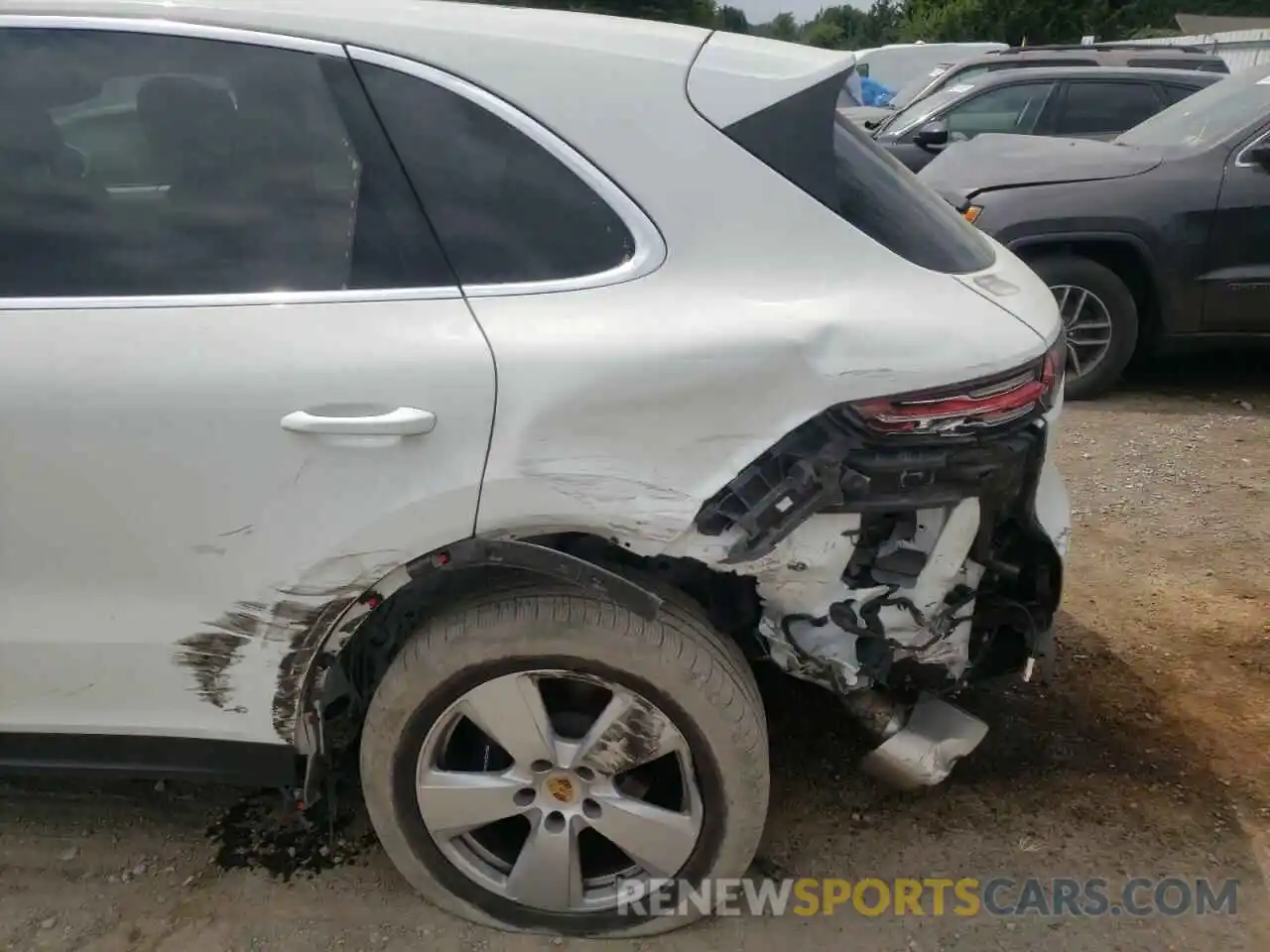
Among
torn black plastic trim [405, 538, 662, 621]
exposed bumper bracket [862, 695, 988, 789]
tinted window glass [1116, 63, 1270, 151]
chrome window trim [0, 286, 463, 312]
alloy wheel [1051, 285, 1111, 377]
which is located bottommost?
exposed bumper bracket [862, 695, 988, 789]

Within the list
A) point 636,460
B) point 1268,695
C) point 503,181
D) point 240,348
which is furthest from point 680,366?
point 1268,695

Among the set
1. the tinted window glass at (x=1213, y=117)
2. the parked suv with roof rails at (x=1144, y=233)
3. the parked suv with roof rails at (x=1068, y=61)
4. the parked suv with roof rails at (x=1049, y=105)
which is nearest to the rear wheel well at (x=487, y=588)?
the parked suv with roof rails at (x=1144, y=233)

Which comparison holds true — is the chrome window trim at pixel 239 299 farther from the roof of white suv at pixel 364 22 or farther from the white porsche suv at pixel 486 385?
the roof of white suv at pixel 364 22

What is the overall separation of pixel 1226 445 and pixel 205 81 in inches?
185

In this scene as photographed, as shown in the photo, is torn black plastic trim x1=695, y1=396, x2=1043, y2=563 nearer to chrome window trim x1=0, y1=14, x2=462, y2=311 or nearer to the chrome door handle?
the chrome door handle

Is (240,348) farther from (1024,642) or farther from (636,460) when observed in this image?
(1024,642)

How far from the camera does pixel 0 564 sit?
2016mm

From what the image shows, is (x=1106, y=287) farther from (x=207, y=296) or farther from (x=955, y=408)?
(x=207, y=296)

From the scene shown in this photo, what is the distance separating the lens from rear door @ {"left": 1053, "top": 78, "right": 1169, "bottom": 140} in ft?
27.7

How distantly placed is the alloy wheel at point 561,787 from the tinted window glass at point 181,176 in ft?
2.84

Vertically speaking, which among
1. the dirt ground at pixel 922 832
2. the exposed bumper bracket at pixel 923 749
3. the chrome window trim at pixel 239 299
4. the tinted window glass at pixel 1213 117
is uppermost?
the tinted window glass at pixel 1213 117

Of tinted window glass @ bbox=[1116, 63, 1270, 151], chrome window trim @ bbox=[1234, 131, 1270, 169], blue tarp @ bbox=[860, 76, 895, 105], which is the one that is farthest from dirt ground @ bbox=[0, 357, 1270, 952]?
blue tarp @ bbox=[860, 76, 895, 105]

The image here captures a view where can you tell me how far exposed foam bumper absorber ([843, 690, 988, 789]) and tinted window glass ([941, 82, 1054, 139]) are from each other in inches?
300

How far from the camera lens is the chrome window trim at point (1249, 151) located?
17.1ft
